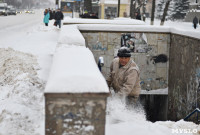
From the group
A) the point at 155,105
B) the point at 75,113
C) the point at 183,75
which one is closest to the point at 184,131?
the point at 75,113

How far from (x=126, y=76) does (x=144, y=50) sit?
5.52 meters

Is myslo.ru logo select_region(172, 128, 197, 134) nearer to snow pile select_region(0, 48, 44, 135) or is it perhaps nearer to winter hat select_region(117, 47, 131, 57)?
winter hat select_region(117, 47, 131, 57)

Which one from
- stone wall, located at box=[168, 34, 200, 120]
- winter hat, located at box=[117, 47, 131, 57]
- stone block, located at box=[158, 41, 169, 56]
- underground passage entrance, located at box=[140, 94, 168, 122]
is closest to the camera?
winter hat, located at box=[117, 47, 131, 57]

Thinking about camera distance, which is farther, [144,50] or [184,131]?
[144,50]

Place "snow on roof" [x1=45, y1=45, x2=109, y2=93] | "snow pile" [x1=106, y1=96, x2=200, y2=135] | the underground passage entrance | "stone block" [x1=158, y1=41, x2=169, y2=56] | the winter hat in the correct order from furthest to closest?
1. the underground passage entrance
2. "stone block" [x1=158, y1=41, x2=169, y2=56]
3. the winter hat
4. "snow pile" [x1=106, y1=96, x2=200, y2=135]
5. "snow on roof" [x1=45, y1=45, x2=109, y2=93]

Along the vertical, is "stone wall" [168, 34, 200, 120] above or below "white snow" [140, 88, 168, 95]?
above

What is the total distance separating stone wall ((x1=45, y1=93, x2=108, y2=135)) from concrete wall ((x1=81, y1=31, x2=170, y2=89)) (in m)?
7.74

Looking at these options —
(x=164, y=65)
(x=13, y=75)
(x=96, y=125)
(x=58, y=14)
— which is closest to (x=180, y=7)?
(x=58, y=14)

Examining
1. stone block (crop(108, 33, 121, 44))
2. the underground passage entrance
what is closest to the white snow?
the underground passage entrance

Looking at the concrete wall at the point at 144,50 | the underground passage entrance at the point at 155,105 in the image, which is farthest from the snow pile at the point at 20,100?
the underground passage entrance at the point at 155,105

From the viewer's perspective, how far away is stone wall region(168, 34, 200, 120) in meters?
7.60

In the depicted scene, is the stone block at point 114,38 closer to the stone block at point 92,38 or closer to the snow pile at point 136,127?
the stone block at point 92,38

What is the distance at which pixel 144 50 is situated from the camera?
10.3 metres

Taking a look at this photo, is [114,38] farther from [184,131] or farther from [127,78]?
[184,131]
